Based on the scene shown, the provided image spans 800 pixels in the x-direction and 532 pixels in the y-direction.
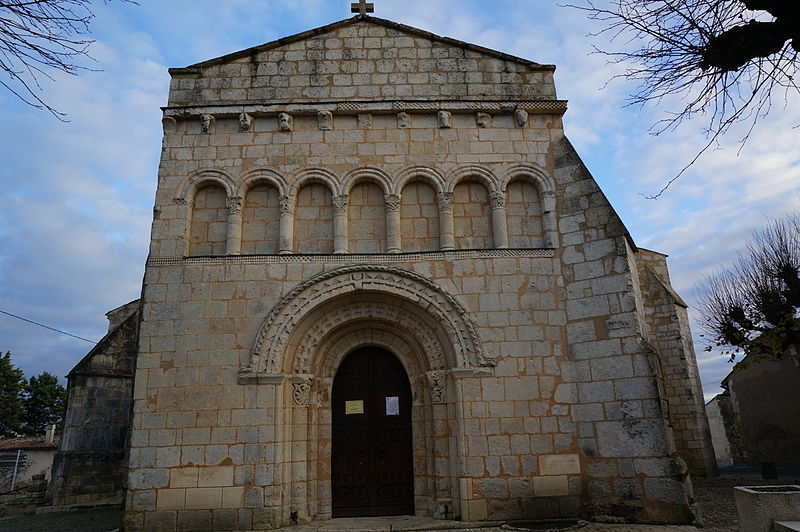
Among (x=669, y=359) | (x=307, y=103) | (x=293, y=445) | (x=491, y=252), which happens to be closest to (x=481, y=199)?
(x=491, y=252)

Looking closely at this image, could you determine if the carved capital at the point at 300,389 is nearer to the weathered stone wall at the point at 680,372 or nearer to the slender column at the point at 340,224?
the slender column at the point at 340,224

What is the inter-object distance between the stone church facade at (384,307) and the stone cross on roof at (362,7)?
43cm

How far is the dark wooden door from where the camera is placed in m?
7.95

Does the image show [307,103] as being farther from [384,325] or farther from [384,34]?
[384,325]

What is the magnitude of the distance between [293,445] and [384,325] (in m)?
2.34

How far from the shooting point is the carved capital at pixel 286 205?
855 cm

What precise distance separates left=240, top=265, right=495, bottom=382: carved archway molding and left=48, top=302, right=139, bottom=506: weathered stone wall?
18.2 feet

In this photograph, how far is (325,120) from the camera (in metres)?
8.95

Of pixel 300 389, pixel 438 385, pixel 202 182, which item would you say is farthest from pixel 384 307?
pixel 202 182

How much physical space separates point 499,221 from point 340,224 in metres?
2.67

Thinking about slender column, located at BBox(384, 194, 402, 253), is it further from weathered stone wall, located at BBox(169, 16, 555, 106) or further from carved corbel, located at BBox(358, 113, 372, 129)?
weathered stone wall, located at BBox(169, 16, 555, 106)

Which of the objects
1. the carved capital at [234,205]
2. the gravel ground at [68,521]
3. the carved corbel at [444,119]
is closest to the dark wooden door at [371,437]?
the carved capital at [234,205]

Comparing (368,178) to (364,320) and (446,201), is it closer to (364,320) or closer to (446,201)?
(446,201)

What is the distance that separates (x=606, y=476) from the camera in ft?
23.9
